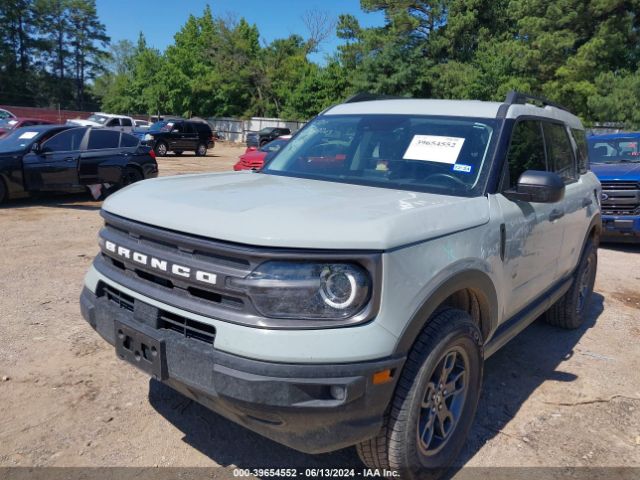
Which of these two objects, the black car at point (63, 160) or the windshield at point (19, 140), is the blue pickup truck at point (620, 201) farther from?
the windshield at point (19, 140)

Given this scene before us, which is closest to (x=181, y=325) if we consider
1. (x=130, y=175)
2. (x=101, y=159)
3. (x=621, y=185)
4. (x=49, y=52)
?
(x=621, y=185)

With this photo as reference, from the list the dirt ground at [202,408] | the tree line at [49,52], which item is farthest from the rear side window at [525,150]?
the tree line at [49,52]

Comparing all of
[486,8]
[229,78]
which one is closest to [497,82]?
[486,8]

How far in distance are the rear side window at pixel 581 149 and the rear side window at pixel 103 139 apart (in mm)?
9286

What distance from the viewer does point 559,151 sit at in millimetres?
4344

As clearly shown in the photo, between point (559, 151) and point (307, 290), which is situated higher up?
point (559, 151)

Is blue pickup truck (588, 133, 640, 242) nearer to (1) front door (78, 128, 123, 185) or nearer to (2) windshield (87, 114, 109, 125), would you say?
(1) front door (78, 128, 123, 185)

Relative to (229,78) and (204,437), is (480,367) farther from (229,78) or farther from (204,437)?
(229,78)

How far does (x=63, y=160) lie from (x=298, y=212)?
963cm

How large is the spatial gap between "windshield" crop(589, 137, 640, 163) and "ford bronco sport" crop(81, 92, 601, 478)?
279 inches

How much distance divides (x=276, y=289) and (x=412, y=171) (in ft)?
5.04

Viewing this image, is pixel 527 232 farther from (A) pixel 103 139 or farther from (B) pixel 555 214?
(A) pixel 103 139

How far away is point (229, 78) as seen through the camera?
167ft

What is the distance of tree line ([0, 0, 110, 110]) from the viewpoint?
197 feet
